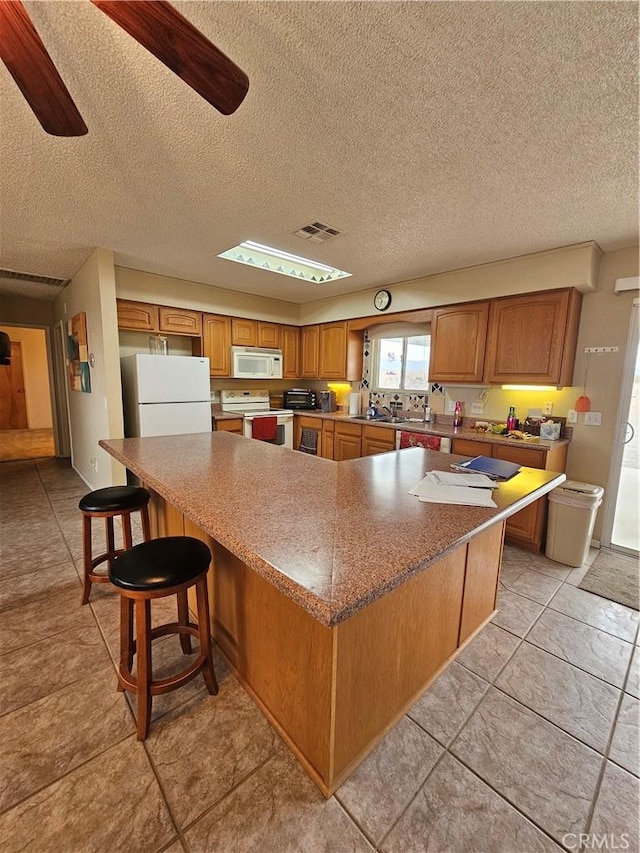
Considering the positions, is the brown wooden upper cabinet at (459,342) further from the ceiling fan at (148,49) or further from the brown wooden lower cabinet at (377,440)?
the ceiling fan at (148,49)

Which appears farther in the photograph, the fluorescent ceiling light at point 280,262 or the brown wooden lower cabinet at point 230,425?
the brown wooden lower cabinet at point 230,425

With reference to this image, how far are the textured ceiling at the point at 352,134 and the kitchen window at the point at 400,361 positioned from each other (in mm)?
1550

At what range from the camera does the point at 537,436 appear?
10.6 feet

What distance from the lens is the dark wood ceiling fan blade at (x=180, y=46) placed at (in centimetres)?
82

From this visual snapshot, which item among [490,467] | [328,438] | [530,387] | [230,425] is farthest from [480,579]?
[230,425]

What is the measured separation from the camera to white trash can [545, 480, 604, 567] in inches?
105

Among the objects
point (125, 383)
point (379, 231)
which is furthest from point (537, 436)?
point (125, 383)

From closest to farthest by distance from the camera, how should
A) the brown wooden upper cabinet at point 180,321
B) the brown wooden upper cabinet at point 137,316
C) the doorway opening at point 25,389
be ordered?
the brown wooden upper cabinet at point 137,316, the brown wooden upper cabinet at point 180,321, the doorway opening at point 25,389

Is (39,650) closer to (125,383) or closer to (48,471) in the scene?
(125,383)

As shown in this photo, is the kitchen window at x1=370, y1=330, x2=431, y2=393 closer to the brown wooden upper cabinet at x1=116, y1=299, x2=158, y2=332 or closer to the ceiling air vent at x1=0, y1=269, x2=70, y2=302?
the brown wooden upper cabinet at x1=116, y1=299, x2=158, y2=332

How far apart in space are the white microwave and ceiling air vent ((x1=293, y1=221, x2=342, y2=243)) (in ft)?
7.06

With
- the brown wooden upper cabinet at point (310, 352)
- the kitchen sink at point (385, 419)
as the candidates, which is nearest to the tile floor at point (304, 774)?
the kitchen sink at point (385, 419)

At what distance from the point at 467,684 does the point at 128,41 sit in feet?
9.56
